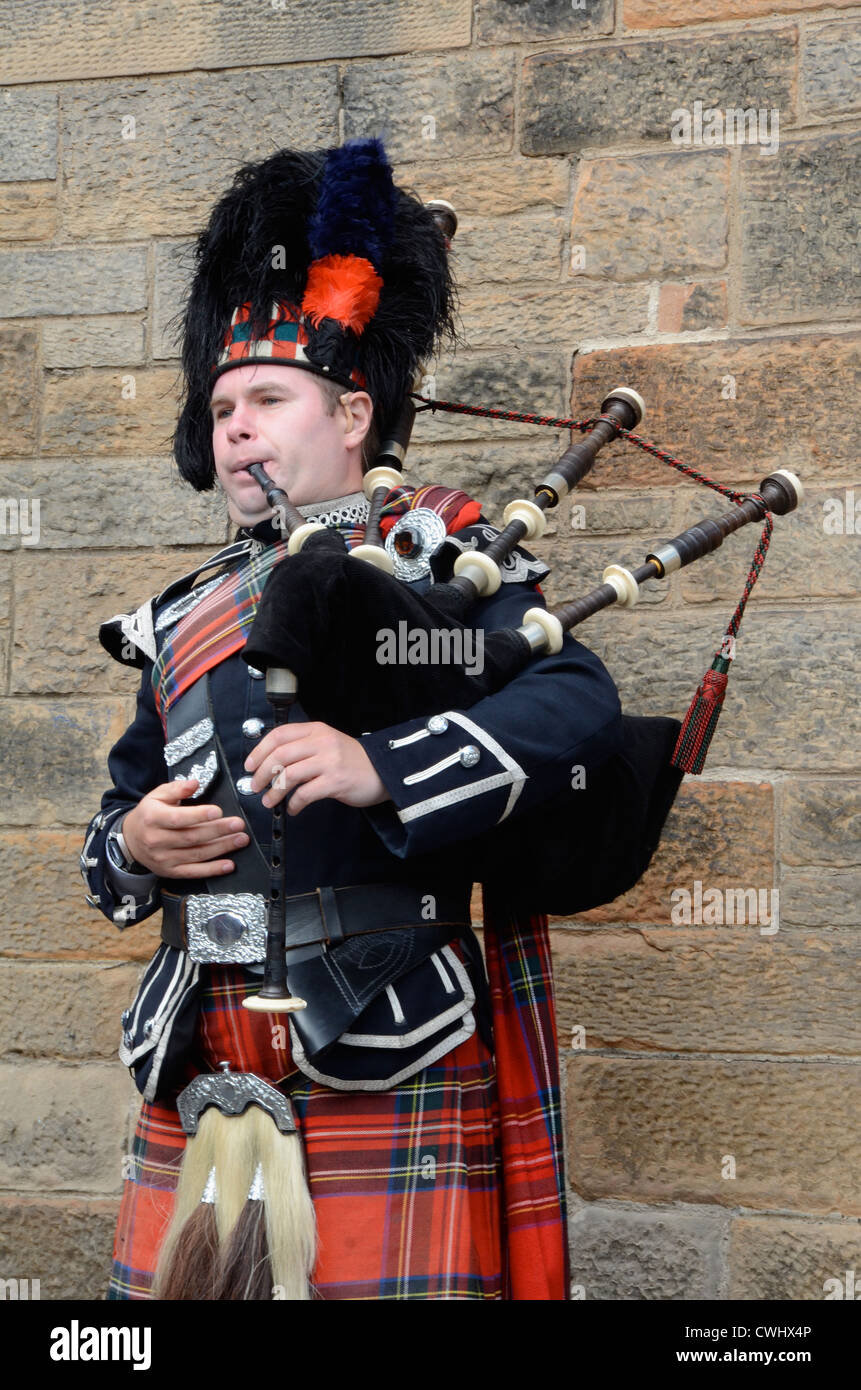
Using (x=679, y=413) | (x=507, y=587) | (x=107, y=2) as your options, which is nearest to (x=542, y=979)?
(x=507, y=587)

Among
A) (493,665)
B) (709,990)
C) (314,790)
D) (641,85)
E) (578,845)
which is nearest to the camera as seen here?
(314,790)

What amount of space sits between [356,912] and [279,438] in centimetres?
67

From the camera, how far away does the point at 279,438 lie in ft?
6.97

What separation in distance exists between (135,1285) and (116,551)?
1.68m

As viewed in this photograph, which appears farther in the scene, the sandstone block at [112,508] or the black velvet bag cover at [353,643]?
the sandstone block at [112,508]

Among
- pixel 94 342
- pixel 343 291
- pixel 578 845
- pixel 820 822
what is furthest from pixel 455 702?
pixel 94 342

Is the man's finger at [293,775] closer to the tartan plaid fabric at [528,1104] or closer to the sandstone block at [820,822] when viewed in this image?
the tartan plaid fabric at [528,1104]

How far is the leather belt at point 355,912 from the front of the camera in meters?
1.88

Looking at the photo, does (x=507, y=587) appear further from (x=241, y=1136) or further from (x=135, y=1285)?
(x=135, y=1285)

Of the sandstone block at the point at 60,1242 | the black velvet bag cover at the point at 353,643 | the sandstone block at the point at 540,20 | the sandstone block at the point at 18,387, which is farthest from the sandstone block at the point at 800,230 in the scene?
the sandstone block at the point at 60,1242

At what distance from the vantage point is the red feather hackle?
220 centimetres

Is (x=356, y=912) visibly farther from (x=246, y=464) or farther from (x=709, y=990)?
(x=709, y=990)

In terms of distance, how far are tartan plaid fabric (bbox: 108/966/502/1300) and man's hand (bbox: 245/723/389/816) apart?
309 mm

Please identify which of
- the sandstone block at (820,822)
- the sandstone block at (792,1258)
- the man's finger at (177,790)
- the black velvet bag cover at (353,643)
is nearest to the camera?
the black velvet bag cover at (353,643)
